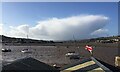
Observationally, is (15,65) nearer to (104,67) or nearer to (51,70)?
(51,70)

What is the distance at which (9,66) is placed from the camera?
1184 centimetres

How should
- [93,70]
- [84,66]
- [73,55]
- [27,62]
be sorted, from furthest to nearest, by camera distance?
[73,55]
[27,62]
[84,66]
[93,70]

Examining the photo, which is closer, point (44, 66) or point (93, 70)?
point (93, 70)

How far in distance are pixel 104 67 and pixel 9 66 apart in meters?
3.76

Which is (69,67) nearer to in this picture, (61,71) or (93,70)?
(61,71)

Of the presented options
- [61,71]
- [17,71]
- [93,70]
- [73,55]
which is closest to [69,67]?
[61,71]

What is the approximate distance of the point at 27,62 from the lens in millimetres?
12586

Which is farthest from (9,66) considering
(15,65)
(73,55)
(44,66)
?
(73,55)

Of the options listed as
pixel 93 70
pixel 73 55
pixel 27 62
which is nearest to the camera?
pixel 93 70

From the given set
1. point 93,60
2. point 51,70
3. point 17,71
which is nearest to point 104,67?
point 93,60

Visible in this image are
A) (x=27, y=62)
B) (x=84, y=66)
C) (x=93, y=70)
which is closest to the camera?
→ (x=93, y=70)

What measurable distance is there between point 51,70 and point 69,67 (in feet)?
2.40

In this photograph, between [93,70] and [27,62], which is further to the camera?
[27,62]

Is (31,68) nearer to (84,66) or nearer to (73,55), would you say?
(84,66)
